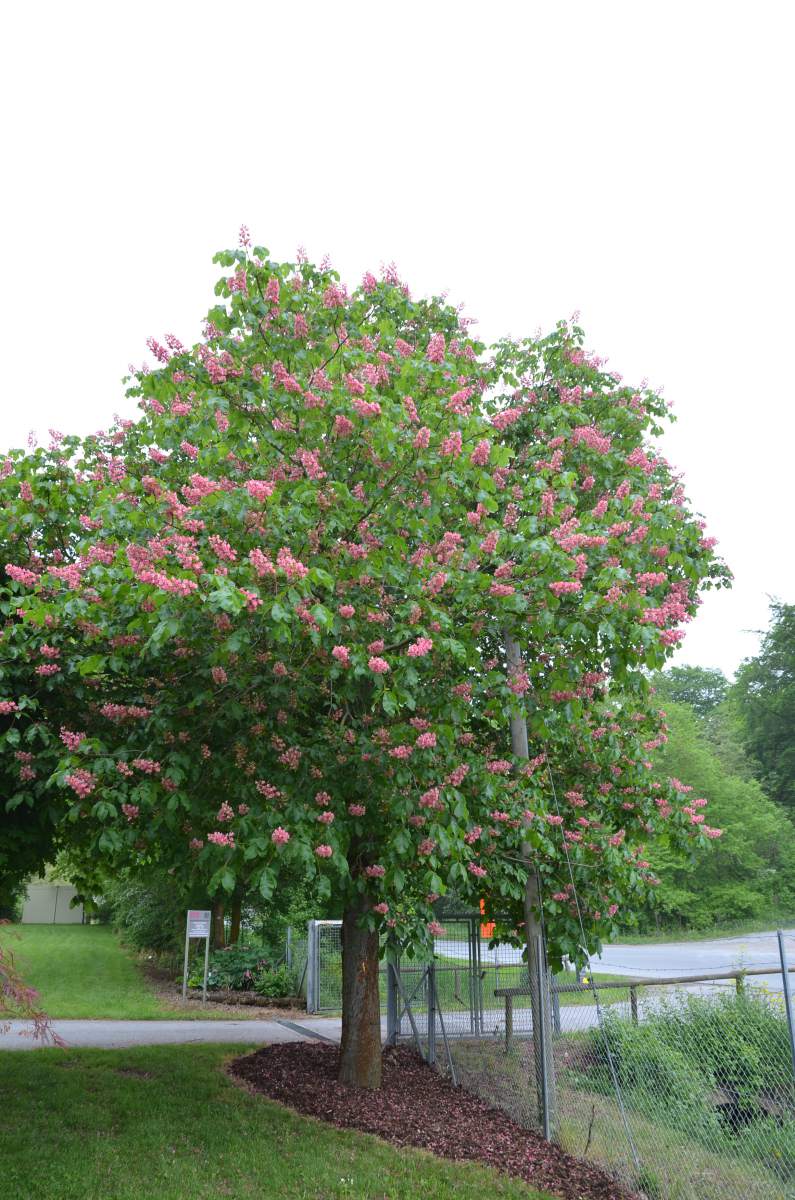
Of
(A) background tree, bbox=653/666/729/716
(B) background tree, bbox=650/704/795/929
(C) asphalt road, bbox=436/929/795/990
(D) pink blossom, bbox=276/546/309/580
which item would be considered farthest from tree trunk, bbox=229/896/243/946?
(A) background tree, bbox=653/666/729/716

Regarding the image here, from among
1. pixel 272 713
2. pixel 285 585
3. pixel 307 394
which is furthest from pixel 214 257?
pixel 272 713

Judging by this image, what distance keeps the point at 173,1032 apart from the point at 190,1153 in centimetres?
814

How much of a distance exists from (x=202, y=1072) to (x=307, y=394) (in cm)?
788

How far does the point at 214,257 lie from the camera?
754 centimetres

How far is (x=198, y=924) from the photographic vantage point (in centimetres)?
1772

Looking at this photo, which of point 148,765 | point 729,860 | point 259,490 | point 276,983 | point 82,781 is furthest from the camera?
point 729,860

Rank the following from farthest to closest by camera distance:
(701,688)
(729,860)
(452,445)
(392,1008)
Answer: (701,688) < (729,860) < (392,1008) < (452,445)

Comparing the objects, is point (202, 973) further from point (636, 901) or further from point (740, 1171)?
point (740, 1171)

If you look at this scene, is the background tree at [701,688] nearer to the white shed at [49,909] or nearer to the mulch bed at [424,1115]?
the white shed at [49,909]

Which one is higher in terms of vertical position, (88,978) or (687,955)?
(687,955)

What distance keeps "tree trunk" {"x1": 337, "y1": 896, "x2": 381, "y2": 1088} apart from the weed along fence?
0.66m

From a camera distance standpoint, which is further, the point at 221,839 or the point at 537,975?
the point at 537,975

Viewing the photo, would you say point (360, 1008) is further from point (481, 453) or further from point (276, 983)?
point (276, 983)

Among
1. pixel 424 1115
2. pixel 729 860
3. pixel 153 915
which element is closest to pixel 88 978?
pixel 153 915
